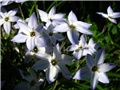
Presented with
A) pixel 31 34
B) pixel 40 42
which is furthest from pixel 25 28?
pixel 40 42

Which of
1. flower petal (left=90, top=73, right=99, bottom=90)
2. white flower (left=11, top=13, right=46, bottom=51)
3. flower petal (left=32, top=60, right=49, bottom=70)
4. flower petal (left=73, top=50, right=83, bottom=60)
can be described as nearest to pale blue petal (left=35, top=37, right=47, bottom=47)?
white flower (left=11, top=13, right=46, bottom=51)

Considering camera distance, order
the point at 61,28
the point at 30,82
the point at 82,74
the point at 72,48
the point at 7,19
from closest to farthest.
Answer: the point at 82,74 < the point at 61,28 < the point at 72,48 < the point at 30,82 < the point at 7,19

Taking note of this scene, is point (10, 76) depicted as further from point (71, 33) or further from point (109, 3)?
point (109, 3)

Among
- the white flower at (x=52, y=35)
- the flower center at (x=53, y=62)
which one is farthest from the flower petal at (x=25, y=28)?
the flower center at (x=53, y=62)

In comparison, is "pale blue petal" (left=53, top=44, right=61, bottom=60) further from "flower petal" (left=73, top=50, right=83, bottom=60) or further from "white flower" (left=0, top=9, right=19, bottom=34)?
"white flower" (left=0, top=9, right=19, bottom=34)

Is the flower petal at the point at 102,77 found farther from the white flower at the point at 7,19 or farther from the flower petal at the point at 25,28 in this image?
the white flower at the point at 7,19

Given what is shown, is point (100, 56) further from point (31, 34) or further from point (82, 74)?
point (31, 34)
